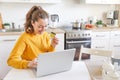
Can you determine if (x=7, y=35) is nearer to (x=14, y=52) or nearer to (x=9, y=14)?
(x=9, y=14)

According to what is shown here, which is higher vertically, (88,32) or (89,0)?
(89,0)

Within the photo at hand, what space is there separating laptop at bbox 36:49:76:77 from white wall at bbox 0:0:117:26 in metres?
2.38

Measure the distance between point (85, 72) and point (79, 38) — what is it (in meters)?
1.86

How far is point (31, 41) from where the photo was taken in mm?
1688

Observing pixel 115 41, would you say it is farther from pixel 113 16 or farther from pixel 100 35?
pixel 113 16

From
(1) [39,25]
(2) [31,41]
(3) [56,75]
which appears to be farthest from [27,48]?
(3) [56,75]

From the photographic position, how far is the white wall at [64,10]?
3.47 meters

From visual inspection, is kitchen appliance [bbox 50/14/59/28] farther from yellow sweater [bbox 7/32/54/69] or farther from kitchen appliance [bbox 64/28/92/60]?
yellow sweater [bbox 7/32/54/69]

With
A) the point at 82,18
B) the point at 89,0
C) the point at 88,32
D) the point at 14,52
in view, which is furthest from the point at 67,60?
the point at 82,18

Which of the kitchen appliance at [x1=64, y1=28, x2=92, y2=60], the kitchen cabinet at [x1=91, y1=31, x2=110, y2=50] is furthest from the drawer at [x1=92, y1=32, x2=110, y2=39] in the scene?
the kitchen appliance at [x1=64, y1=28, x2=92, y2=60]

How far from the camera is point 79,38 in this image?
328cm

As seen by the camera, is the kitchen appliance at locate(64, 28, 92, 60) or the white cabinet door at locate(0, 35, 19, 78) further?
Answer: the kitchen appliance at locate(64, 28, 92, 60)

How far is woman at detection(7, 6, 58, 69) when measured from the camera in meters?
1.52

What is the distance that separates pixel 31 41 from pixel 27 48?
8 cm
